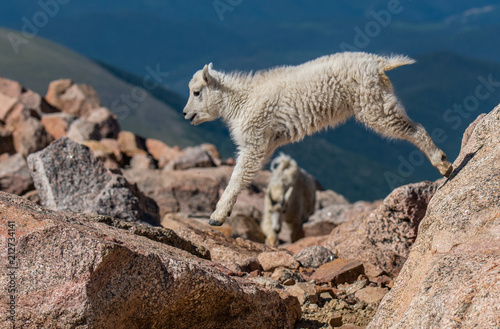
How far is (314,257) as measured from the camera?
24.0 feet

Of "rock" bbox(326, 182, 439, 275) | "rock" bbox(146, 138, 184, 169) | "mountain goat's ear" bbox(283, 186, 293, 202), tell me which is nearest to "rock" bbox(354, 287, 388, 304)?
"rock" bbox(326, 182, 439, 275)

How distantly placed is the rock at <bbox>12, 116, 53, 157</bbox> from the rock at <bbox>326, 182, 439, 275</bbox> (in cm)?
1377

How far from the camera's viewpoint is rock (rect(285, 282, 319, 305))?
5.82 metres

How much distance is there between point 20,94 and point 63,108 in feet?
6.28

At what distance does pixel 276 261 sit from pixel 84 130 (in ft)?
49.2

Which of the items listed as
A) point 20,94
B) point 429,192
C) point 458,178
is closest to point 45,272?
point 458,178

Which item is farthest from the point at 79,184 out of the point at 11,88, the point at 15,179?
the point at 11,88

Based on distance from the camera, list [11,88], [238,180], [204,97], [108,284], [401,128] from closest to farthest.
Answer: [108,284]
[401,128]
[238,180]
[204,97]
[11,88]

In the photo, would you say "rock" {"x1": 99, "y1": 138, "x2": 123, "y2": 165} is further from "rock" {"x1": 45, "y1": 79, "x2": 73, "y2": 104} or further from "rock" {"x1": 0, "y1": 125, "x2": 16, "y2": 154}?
"rock" {"x1": 45, "y1": 79, "x2": 73, "y2": 104}

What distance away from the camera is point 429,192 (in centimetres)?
710

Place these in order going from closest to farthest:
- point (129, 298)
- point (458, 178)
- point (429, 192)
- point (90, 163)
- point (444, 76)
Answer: point (129, 298) → point (458, 178) → point (429, 192) → point (90, 163) → point (444, 76)

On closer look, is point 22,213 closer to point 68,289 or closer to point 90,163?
point 68,289

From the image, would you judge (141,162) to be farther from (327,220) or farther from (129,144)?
(327,220)

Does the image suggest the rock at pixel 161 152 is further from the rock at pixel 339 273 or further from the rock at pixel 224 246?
the rock at pixel 339 273
